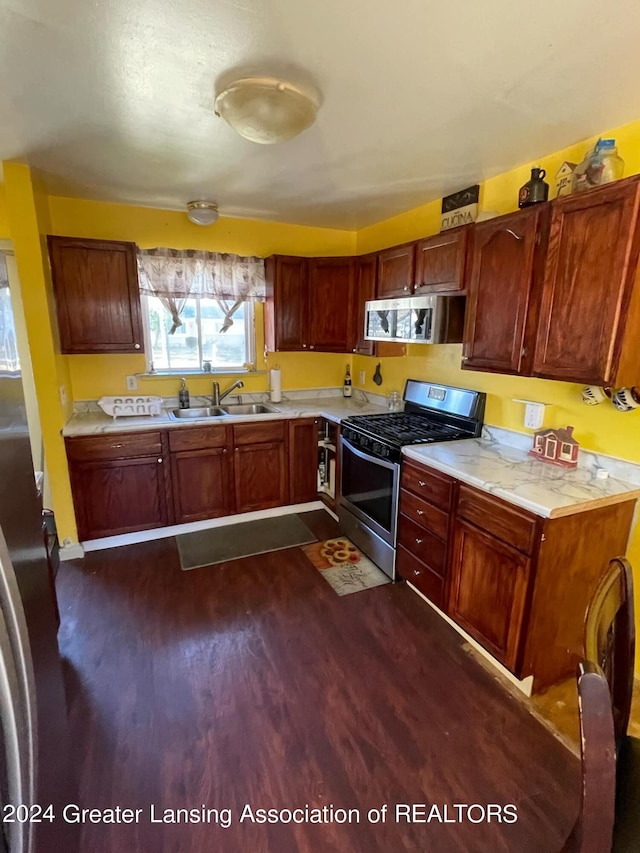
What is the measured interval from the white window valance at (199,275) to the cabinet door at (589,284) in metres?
2.41

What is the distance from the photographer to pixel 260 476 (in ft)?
11.3

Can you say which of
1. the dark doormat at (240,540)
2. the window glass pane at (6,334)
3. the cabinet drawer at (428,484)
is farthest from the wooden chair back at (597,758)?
the dark doormat at (240,540)

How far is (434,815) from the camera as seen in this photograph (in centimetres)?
144

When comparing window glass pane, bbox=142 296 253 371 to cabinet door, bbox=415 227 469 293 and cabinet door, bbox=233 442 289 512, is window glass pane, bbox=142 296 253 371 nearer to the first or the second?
cabinet door, bbox=233 442 289 512

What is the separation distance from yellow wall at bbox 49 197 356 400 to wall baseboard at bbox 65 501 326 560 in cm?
111

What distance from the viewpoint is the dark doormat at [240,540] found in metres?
2.99

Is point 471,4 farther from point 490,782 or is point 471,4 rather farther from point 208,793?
point 208,793

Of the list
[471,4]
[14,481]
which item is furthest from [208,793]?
[471,4]

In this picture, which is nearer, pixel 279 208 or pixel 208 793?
pixel 208 793

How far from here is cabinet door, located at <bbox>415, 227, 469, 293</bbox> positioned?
240 cm

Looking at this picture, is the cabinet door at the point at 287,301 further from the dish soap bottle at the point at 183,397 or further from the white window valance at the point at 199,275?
the dish soap bottle at the point at 183,397

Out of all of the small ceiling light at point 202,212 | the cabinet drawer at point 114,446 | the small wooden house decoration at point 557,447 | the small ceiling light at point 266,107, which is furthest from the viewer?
the small ceiling light at point 202,212

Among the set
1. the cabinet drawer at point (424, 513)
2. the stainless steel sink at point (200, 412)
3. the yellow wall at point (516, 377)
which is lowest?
the cabinet drawer at point (424, 513)

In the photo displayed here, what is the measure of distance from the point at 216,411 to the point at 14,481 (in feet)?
8.94
